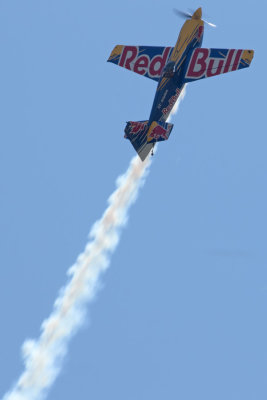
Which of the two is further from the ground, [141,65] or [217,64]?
[217,64]

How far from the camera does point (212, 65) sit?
5466 centimetres

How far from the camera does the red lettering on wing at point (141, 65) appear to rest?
56375 mm

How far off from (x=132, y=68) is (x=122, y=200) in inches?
358

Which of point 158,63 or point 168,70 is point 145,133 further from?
point 158,63

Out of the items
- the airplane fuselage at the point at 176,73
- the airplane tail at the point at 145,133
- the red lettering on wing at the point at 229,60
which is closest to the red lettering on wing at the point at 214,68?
the red lettering on wing at the point at 229,60

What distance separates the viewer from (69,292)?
50.7 m

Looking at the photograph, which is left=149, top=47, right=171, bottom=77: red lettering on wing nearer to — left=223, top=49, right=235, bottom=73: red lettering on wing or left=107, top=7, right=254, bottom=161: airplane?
left=107, top=7, right=254, bottom=161: airplane

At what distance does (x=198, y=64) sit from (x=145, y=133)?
681 centimetres

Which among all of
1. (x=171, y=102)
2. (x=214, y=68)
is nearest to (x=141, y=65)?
(x=171, y=102)

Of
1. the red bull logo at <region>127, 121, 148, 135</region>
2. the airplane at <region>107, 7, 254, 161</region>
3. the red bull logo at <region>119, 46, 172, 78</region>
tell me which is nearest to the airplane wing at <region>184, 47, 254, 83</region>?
the airplane at <region>107, 7, 254, 161</region>

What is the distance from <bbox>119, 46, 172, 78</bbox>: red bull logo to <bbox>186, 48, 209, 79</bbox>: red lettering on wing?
6.49 feet

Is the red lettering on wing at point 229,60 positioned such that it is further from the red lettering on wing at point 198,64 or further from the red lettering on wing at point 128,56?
the red lettering on wing at point 128,56

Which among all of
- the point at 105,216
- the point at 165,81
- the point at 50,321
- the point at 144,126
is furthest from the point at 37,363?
the point at 165,81

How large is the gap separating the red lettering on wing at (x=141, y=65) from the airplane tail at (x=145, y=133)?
257 inches
